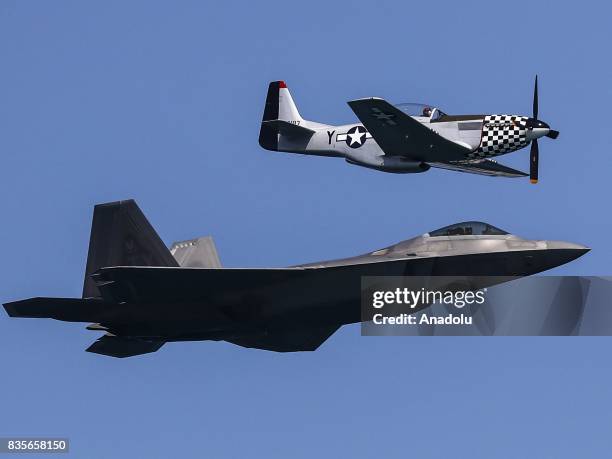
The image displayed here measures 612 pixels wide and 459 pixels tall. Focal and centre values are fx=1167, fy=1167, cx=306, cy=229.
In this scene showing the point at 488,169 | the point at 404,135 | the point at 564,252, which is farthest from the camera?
the point at 488,169

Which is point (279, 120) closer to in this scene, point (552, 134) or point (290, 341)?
point (552, 134)

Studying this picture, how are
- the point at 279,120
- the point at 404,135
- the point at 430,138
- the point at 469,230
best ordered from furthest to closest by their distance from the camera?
the point at 279,120 < the point at 404,135 < the point at 430,138 < the point at 469,230

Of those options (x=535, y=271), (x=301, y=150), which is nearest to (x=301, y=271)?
(x=535, y=271)

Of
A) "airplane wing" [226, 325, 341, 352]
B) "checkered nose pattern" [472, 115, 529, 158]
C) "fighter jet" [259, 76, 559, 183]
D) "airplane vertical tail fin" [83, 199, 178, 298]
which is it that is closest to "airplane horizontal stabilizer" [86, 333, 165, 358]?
"airplane vertical tail fin" [83, 199, 178, 298]

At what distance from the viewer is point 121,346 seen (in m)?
38.1

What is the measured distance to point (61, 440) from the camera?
3328 cm

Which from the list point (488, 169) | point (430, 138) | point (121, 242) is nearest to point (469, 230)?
point (121, 242)

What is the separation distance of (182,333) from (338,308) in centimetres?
513

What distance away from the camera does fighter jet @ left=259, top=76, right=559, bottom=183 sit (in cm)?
5294

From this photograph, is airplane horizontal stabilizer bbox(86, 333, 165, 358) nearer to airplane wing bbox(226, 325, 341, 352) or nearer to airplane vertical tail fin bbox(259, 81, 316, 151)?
airplane wing bbox(226, 325, 341, 352)

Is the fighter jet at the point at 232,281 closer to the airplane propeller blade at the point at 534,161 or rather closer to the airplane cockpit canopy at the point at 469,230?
the airplane cockpit canopy at the point at 469,230

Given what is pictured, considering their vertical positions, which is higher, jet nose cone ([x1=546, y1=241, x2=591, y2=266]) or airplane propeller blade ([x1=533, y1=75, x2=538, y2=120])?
airplane propeller blade ([x1=533, y1=75, x2=538, y2=120])

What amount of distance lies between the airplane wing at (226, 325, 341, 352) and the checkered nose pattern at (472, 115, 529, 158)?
17.0 metres

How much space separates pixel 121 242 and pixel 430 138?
20331 millimetres
